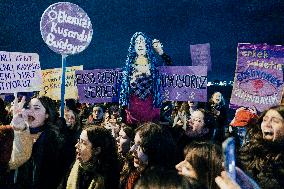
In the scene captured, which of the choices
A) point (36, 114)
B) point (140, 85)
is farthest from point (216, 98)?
point (36, 114)

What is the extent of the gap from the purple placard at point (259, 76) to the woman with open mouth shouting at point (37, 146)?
2.77 meters

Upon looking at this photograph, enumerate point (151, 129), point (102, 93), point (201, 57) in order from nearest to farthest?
1. point (151, 129)
2. point (102, 93)
3. point (201, 57)

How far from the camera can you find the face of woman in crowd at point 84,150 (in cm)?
368

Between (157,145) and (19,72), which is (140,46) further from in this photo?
(157,145)

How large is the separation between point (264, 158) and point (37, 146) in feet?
7.32

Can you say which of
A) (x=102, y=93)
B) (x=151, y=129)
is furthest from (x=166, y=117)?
(x=151, y=129)

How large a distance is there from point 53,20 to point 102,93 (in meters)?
1.70

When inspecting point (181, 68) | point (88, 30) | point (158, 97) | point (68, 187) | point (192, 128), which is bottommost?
point (68, 187)

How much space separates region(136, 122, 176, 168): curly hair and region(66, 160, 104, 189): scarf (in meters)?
0.51

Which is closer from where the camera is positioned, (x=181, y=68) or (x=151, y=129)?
(x=151, y=129)

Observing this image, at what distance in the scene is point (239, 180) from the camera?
1.92 meters

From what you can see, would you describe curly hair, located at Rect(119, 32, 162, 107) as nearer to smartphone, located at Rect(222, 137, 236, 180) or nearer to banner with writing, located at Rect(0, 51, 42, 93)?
banner with writing, located at Rect(0, 51, 42, 93)

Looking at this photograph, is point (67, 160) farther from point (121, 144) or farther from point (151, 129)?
point (151, 129)

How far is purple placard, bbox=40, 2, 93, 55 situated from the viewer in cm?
610
